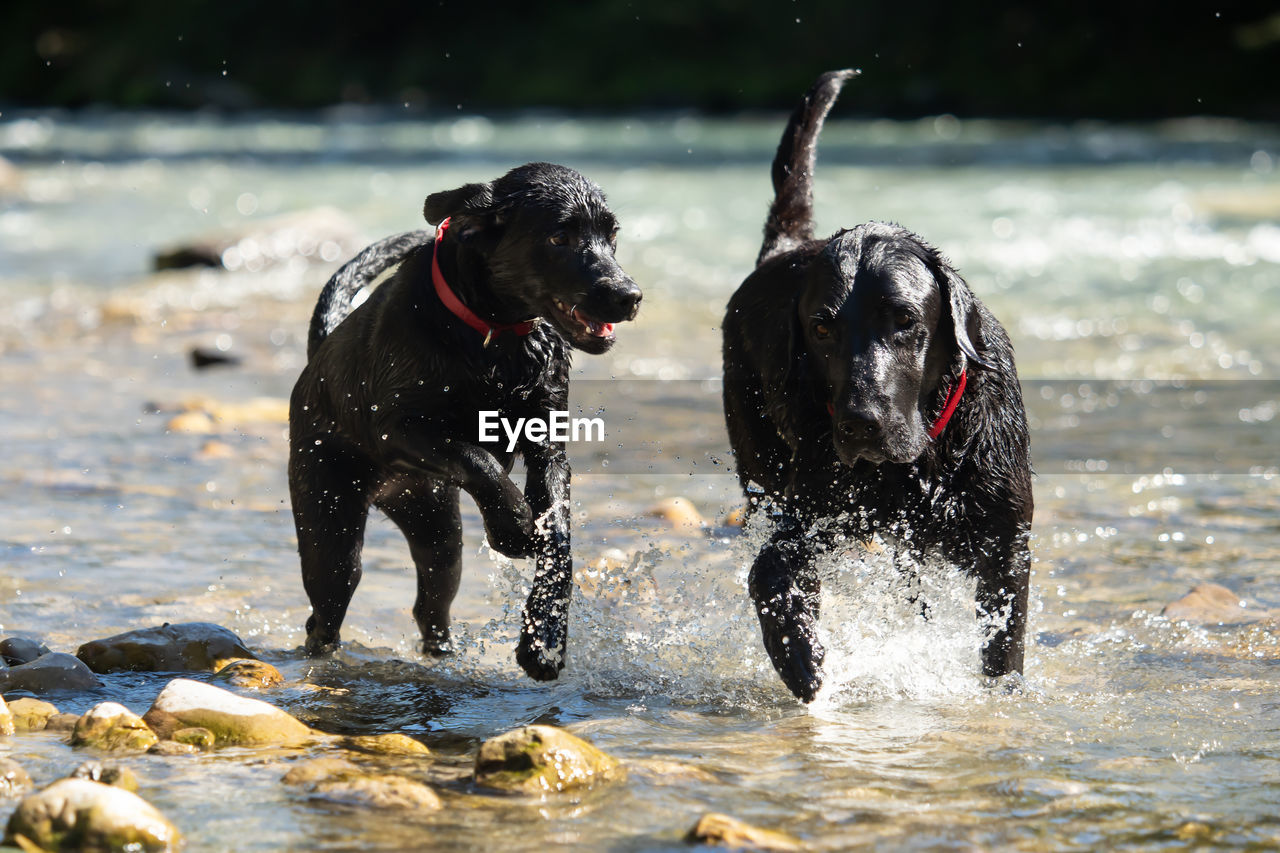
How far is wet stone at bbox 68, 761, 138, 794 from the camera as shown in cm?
327

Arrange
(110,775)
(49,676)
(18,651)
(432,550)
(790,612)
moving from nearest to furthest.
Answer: (110,775), (790,612), (49,676), (18,651), (432,550)

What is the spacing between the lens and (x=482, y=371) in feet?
14.4

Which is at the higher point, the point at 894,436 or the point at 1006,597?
the point at 894,436

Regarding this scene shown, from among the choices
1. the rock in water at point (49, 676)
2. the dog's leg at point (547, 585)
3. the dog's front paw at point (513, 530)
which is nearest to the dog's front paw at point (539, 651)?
the dog's leg at point (547, 585)

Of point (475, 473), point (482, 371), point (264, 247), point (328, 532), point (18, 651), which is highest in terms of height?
point (264, 247)

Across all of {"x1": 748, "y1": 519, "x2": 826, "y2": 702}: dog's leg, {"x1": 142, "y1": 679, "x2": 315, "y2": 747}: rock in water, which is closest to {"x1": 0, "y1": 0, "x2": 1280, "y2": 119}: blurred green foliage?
{"x1": 748, "y1": 519, "x2": 826, "y2": 702}: dog's leg

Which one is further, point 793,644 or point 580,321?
point 580,321

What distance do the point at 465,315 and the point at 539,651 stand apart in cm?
98

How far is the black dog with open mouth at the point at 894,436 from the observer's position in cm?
382

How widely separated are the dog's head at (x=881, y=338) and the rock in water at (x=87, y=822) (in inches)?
70.5

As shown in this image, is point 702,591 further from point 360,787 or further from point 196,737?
point 360,787

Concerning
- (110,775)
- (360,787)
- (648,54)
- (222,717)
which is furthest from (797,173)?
(648,54)

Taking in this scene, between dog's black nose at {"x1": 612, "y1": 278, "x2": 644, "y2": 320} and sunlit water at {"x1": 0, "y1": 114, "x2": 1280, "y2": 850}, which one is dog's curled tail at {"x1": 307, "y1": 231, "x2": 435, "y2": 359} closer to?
sunlit water at {"x1": 0, "y1": 114, "x2": 1280, "y2": 850}

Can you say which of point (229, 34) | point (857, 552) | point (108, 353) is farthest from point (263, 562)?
point (229, 34)
